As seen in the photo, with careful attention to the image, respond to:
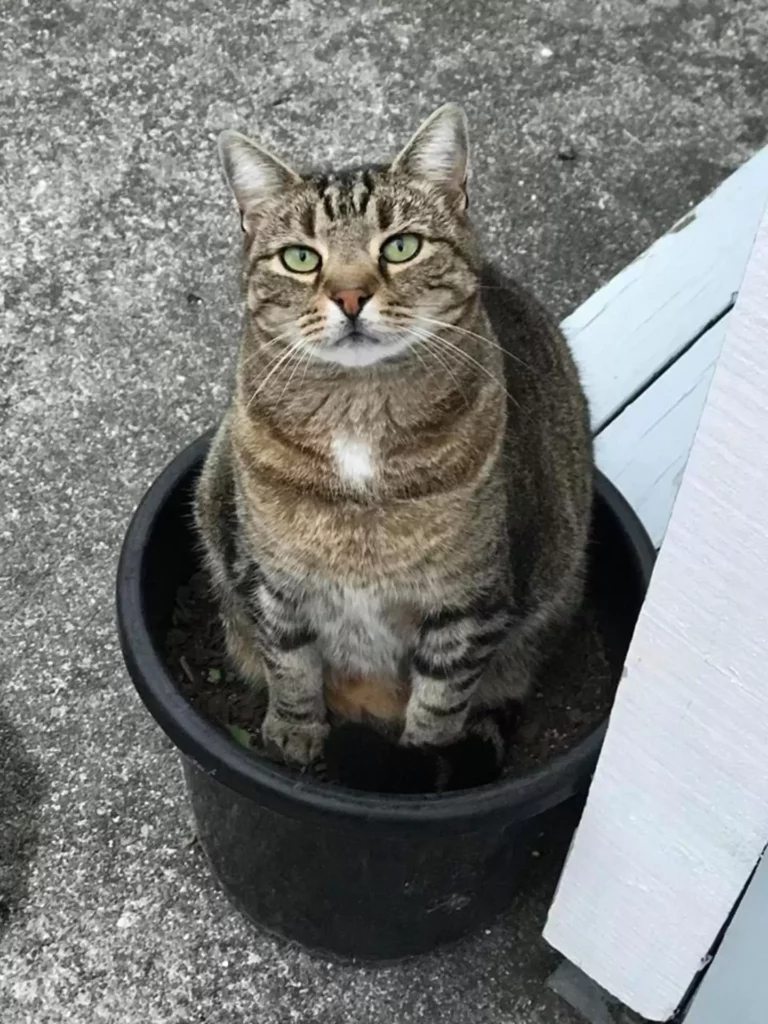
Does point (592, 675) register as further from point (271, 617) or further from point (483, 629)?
point (271, 617)

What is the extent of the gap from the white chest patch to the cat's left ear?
24 centimetres

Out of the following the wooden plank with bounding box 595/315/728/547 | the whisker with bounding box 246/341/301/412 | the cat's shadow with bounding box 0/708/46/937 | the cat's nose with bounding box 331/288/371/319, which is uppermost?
the cat's nose with bounding box 331/288/371/319

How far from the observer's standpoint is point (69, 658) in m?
1.63

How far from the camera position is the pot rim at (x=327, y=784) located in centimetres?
111

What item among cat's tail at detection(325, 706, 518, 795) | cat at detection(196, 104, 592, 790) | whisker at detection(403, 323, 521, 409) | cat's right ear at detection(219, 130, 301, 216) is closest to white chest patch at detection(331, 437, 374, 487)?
cat at detection(196, 104, 592, 790)

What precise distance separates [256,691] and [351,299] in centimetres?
61

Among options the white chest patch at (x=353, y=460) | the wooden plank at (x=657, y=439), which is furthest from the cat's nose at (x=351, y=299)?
the wooden plank at (x=657, y=439)

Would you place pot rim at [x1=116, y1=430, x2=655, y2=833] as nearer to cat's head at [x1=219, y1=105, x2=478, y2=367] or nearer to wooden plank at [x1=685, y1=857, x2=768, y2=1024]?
wooden plank at [x1=685, y1=857, x2=768, y2=1024]

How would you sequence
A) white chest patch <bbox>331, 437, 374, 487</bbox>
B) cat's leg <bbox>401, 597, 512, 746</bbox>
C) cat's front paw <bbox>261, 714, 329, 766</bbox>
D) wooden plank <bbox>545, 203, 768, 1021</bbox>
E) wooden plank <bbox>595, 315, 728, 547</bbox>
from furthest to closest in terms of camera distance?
wooden plank <bbox>595, 315, 728, 547</bbox> < cat's front paw <bbox>261, 714, 329, 766</bbox> < cat's leg <bbox>401, 597, 512, 746</bbox> < white chest patch <bbox>331, 437, 374, 487</bbox> < wooden plank <bbox>545, 203, 768, 1021</bbox>

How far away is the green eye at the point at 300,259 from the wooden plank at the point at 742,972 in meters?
0.63

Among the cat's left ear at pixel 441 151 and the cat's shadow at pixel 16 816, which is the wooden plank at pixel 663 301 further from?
the cat's shadow at pixel 16 816

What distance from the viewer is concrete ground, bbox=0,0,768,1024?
4.69ft

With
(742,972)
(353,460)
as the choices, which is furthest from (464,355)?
(742,972)

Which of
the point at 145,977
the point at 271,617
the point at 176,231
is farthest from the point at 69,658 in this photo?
the point at 176,231
